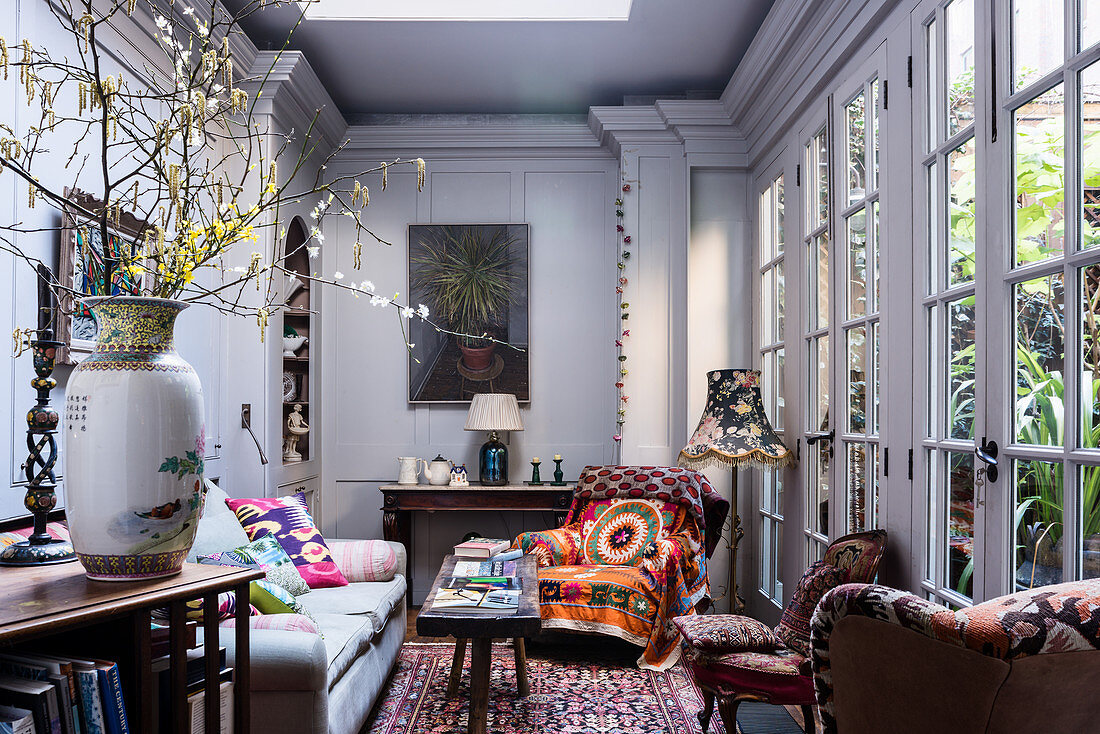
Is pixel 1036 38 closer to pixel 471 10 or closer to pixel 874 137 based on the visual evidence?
pixel 874 137

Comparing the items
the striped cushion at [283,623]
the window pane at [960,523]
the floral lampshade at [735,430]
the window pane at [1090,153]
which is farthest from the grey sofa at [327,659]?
the window pane at [1090,153]

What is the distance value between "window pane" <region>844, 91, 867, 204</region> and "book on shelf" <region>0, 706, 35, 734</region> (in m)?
2.95

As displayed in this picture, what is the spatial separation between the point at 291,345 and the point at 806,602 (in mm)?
3066

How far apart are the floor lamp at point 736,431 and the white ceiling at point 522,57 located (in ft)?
5.46

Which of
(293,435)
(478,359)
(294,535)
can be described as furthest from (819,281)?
(293,435)

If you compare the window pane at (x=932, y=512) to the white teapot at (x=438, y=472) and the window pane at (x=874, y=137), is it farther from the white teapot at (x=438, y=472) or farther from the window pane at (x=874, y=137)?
the white teapot at (x=438, y=472)

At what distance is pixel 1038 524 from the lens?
6.48 ft

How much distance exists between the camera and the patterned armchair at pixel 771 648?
244cm

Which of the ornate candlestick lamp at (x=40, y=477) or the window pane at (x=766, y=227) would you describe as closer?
the ornate candlestick lamp at (x=40, y=477)

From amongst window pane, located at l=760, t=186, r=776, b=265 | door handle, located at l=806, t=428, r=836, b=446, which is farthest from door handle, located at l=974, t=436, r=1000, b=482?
window pane, located at l=760, t=186, r=776, b=265

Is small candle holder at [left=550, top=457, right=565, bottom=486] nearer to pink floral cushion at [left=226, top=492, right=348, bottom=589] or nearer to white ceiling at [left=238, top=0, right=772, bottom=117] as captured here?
pink floral cushion at [left=226, top=492, right=348, bottom=589]

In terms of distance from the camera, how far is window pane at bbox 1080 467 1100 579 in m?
1.76

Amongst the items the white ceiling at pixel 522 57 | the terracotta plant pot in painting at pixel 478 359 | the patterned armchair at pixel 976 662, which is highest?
the white ceiling at pixel 522 57

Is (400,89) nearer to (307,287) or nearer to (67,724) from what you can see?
(307,287)
